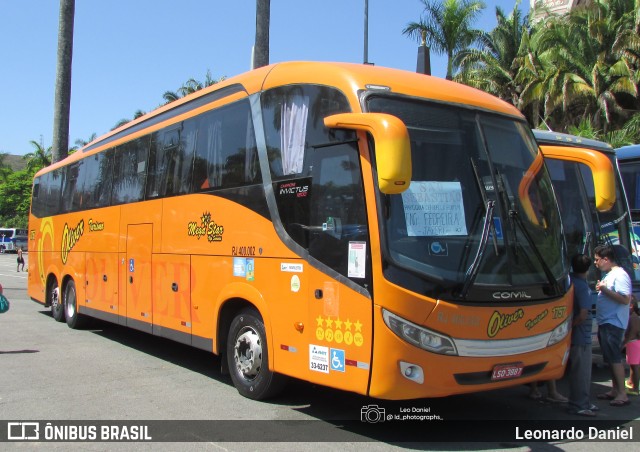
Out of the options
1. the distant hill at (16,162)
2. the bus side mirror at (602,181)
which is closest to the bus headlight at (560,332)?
the bus side mirror at (602,181)

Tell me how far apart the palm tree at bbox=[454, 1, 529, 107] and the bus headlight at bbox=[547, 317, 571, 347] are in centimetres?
2405

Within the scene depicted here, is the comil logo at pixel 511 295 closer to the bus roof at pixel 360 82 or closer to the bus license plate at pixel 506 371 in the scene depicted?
the bus license plate at pixel 506 371

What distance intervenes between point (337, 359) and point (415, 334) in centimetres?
85

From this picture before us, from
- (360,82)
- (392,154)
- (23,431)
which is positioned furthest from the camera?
(23,431)

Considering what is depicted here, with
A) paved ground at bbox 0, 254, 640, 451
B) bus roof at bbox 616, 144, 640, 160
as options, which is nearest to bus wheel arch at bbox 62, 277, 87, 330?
paved ground at bbox 0, 254, 640, 451

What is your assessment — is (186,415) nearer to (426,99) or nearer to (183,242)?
(183,242)

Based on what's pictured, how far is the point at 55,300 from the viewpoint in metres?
13.8

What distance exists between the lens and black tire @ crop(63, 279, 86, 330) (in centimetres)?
1247

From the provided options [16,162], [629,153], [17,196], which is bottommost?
[629,153]

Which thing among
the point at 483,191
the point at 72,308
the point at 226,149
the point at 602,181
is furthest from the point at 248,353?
the point at 72,308

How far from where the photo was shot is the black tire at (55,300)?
13.4m

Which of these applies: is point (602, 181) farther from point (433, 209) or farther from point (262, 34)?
point (262, 34)

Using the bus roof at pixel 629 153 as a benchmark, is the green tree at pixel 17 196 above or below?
above

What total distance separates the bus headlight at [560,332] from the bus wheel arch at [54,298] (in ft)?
35.6
